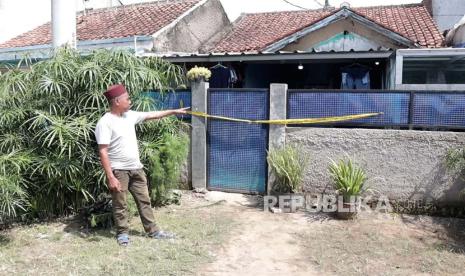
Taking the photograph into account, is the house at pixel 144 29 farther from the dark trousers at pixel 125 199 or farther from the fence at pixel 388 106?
the dark trousers at pixel 125 199

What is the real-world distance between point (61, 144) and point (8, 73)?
1549mm

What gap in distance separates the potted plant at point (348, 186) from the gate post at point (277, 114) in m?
1.04

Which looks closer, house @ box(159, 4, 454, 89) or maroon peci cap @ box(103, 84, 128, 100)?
maroon peci cap @ box(103, 84, 128, 100)

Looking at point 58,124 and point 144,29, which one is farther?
point 144,29

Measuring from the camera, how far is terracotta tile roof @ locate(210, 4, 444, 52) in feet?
39.3

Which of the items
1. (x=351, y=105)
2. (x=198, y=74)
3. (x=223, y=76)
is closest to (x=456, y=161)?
(x=351, y=105)

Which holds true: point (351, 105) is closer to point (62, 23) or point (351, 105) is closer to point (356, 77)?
point (356, 77)

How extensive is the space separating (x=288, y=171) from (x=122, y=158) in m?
2.39

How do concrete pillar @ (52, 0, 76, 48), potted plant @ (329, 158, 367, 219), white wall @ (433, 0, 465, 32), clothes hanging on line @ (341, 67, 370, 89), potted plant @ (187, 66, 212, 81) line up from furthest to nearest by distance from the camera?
white wall @ (433, 0, 465, 32) → clothes hanging on line @ (341, 67, 370, 89) → concrete pillar @ (52, 0, 76, 48) → potted plant @ (187, 66, 212, 81) → potted plant @ (329, 158, 367, 219)

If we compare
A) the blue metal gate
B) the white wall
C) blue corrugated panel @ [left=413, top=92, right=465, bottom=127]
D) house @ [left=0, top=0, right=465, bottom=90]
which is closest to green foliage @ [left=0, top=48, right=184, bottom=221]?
house @ [left=0, top=0, right=465, bottom=90]

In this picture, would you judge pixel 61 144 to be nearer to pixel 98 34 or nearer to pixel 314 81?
pixel 314 81

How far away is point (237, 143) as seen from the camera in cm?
685

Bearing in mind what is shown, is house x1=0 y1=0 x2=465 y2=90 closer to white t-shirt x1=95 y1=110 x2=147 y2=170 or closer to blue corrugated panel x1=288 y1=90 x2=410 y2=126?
white t-shirt x1=95 y1=110 x2=147 y2=170

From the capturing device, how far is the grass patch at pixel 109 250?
4.31 m
